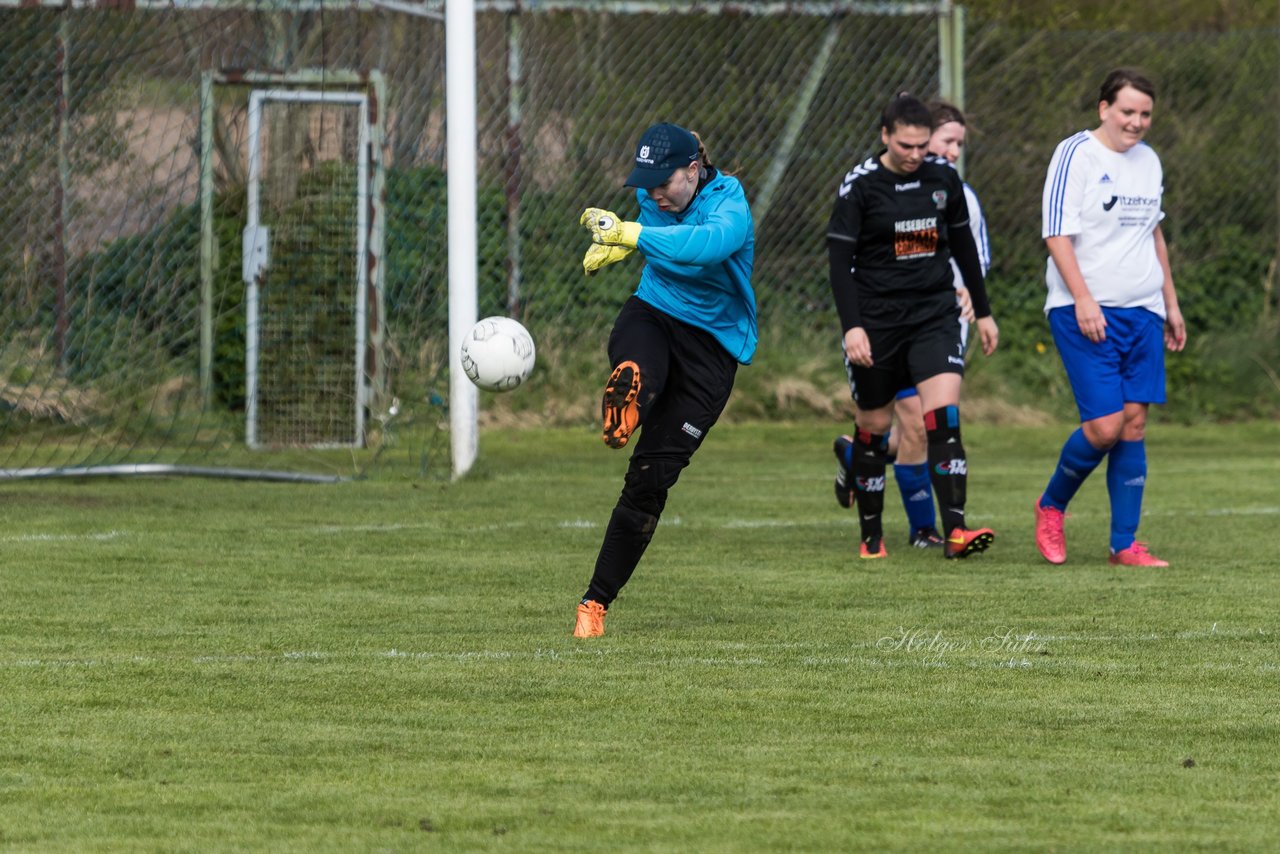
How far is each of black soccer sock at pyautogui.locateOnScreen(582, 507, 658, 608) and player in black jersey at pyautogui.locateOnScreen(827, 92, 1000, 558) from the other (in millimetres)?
2288

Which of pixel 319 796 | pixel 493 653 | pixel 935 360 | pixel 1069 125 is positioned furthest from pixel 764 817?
pixel 1069 125

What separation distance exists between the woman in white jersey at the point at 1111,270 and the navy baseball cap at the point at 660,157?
252 cm

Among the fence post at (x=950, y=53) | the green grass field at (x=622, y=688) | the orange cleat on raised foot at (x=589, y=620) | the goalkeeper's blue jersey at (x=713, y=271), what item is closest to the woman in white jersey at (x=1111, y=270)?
the green grass field at (x=622, y=688)

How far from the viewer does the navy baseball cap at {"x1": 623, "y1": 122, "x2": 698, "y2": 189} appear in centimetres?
640

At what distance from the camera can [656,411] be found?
6723 mm

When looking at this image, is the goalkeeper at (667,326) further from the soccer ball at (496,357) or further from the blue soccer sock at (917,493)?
the blue soccer sock at (917,493)

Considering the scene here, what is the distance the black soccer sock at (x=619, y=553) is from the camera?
21.3ft

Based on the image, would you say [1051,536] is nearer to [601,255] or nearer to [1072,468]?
[1072,468]

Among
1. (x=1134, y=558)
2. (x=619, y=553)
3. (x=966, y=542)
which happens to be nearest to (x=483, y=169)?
(x=966, y=542)

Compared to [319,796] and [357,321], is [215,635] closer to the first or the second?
[319,796]

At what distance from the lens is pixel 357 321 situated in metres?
12.9

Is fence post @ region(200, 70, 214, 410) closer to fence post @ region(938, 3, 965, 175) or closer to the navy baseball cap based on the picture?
the navy baseball cap

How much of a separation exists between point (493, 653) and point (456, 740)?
49.7 inches

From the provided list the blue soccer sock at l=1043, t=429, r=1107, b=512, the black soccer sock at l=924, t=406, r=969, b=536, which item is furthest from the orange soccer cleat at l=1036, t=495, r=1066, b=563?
the black soccer sock at l=924, t=406, r=969, b=536
